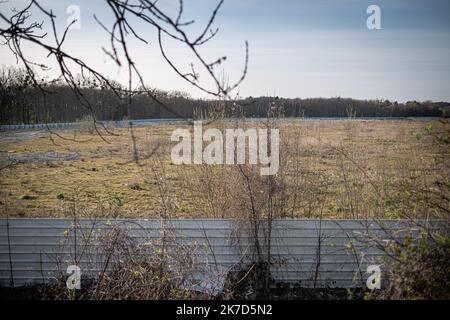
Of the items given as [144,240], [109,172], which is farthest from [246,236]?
[109,172]

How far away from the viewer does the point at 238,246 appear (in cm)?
521

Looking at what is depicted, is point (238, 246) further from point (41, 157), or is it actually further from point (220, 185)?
point (41, 157)

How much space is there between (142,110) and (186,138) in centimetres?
1327

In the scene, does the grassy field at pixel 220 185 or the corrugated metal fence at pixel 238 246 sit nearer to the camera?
the corrugated metal fence at pixel 238 246

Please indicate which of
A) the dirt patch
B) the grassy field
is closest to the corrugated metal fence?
the grassy field

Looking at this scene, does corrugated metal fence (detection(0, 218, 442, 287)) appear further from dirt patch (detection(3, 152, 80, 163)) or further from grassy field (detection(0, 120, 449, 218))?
dirt patch (detection(3, 152, 80, 163))

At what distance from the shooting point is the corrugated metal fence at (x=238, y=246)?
509cm

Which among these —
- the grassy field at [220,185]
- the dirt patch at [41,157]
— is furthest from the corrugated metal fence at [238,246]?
the dirt patch at [41,157]

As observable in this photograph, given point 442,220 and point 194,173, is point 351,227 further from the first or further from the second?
point 194,173

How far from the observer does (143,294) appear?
13.1 feet

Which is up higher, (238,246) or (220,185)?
(220,185)

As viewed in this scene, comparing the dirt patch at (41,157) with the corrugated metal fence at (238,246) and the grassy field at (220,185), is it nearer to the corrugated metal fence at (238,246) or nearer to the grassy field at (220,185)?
the grassy field at (220,185)

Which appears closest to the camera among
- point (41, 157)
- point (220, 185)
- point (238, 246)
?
point (238, 246)

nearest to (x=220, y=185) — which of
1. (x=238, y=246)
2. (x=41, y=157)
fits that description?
(x=238, y=246)
